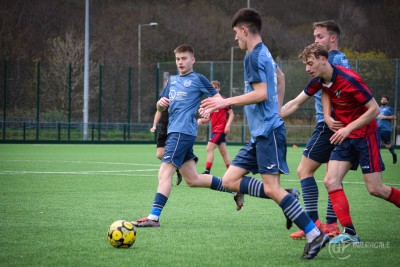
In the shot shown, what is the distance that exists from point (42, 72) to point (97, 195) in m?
26.0

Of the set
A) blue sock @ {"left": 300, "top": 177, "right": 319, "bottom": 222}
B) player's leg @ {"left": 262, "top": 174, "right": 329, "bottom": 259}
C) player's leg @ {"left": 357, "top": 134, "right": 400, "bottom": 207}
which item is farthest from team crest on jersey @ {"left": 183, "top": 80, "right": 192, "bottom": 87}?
player's leg @ {"left": 262, "top": 174, "right": 329, "bottom": 259}

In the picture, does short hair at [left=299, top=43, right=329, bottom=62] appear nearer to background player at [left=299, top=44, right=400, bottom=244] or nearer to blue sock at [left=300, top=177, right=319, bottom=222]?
background player at [left=299, top=44, right=400, bottom=244]

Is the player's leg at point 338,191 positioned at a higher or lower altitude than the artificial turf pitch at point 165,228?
higher

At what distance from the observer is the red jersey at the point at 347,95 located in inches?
270

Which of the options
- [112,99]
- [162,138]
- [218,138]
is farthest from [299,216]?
[112,99]

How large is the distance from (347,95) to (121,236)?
8.71ft

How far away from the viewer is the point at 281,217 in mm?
8953

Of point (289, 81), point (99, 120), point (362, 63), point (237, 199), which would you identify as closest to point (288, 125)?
point (289, 81)

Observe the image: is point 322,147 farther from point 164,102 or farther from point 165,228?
point 164,102

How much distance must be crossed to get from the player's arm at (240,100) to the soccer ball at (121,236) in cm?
139

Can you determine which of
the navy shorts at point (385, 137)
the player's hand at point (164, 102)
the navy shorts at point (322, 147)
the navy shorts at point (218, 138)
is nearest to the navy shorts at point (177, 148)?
the player's hand at point (164, 102)

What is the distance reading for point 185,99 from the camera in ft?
28.9

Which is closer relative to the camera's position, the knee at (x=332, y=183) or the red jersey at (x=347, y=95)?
the red jersey at (x=347, y=95)

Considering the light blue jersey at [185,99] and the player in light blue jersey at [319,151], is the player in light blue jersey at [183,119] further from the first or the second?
the player in light blue jersey at [319,151]
